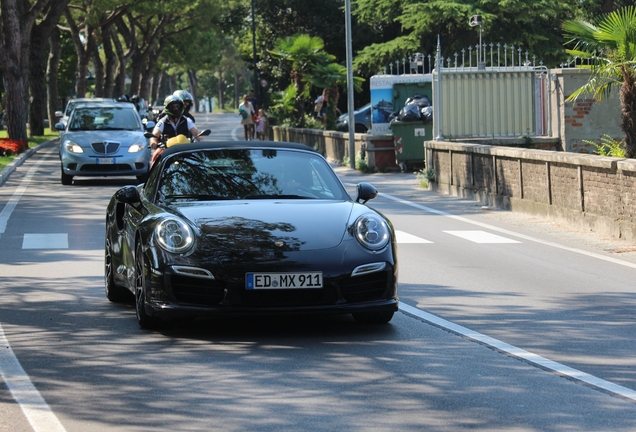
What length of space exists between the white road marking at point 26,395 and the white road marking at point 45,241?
6389 millimetres

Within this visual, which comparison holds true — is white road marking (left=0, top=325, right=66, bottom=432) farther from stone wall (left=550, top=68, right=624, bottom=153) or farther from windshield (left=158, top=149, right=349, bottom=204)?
stone wall (left=550, top=68, right=624, bottom=153)

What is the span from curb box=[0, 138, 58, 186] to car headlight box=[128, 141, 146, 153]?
277 cm

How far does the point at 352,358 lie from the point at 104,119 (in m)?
19.4

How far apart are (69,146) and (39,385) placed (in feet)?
59.5

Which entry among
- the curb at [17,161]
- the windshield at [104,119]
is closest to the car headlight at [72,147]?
the windshield at [104,119]

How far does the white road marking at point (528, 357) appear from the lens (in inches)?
257

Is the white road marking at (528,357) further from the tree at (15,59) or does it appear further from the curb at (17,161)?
the tree at (15,59)

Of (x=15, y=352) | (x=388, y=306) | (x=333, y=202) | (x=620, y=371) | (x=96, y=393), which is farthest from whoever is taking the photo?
(x=333, y=202)

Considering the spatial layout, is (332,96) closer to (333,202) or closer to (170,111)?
(170,111)

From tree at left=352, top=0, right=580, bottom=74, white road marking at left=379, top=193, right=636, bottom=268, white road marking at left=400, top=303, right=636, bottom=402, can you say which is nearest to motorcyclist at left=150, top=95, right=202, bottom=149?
white road marking at left=379, top=193, right=636, bottom=268

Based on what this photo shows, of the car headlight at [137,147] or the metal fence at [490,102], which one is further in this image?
the metal fence at [490,102]

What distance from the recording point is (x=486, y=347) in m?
7.79

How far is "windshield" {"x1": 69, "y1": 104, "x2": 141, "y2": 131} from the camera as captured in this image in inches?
1013

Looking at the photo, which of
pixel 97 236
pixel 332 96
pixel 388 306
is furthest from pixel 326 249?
pixel 332 96
